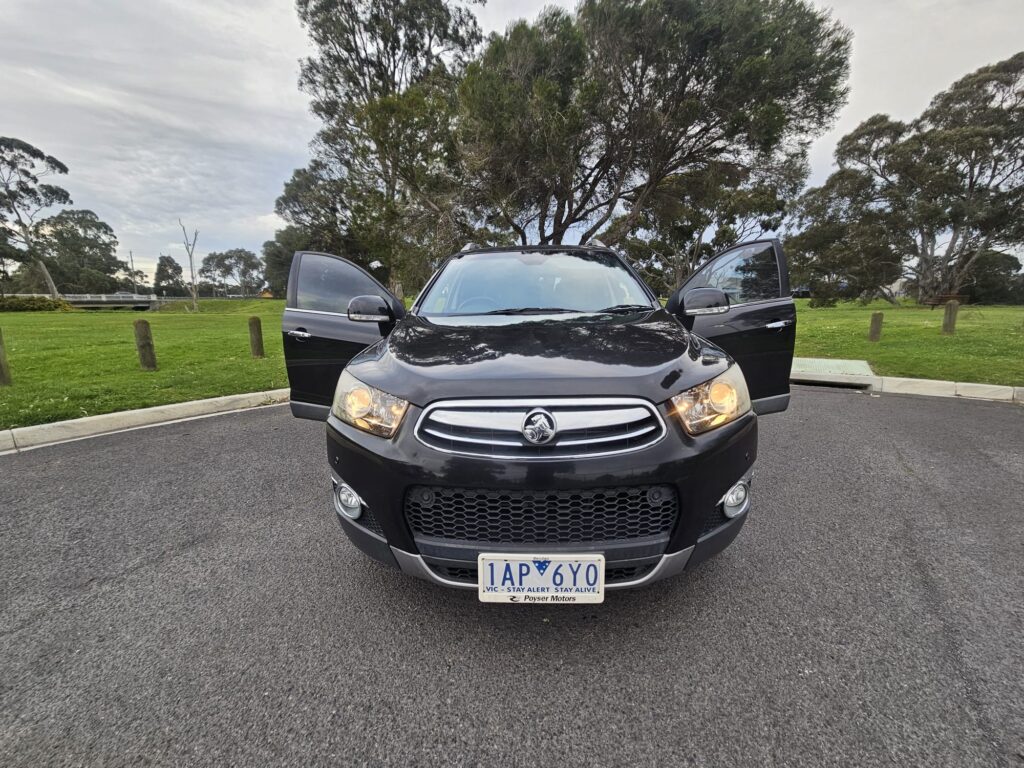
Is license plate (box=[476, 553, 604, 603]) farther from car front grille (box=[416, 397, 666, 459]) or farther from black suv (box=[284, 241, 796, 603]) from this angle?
car front grille (box=[416, 397, 666, 459])

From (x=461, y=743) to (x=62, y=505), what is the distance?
3.08 m

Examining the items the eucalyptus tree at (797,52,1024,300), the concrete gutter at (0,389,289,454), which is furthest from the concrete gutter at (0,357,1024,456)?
the eucalyptus tree at (797,52,1024,300)

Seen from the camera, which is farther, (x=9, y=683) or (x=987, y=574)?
(x=987, y=574)

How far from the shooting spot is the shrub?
27372 mm

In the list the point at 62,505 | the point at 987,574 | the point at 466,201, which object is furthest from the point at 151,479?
the point at 466,201

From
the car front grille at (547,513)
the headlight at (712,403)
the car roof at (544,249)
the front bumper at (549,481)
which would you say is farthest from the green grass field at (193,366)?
the headlight at (712,403)

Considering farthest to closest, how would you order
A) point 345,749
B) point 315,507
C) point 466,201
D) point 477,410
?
point 466,201 < point 315,507 < point 477,410 < point 345,749

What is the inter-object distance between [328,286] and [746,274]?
130 inches

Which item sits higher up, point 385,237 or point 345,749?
point 385,237

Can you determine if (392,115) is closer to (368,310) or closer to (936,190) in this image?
(368,310)

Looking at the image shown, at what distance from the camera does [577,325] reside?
2.27m

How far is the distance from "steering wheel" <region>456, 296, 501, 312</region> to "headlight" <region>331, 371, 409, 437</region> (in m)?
1.04

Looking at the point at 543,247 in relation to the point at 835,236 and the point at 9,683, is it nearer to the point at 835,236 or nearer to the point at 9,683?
the point at 9,683

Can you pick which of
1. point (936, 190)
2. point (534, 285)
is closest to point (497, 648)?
point (534, 285)
